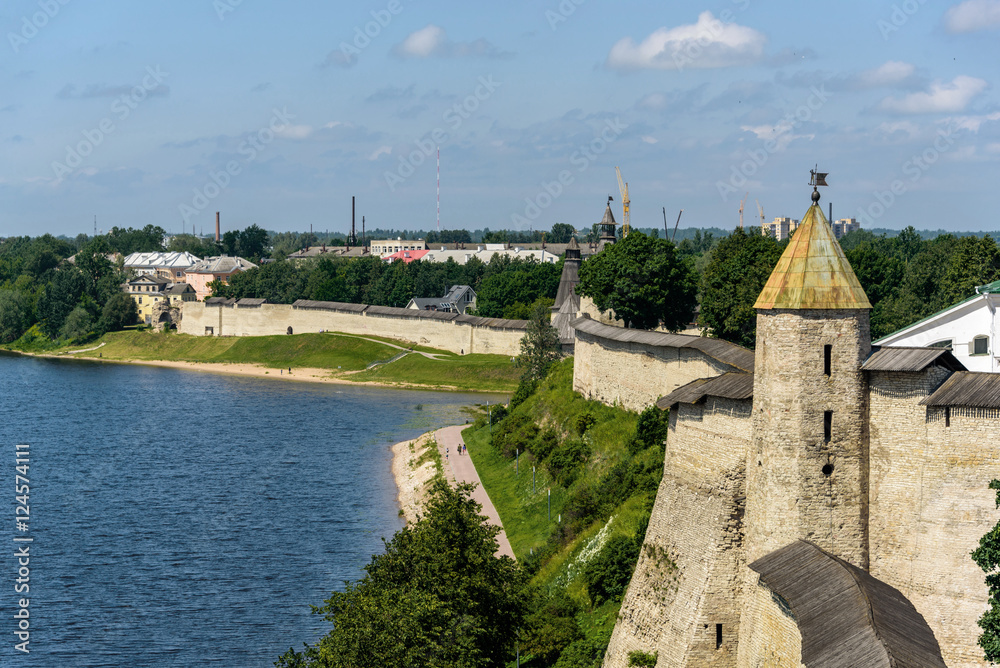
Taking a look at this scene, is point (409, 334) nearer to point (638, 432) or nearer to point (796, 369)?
point (638, 432)

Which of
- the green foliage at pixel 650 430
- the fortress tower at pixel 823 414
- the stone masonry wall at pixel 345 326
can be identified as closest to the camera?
the fortress tower at pixel 823 414

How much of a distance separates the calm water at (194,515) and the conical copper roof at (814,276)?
18769 mm

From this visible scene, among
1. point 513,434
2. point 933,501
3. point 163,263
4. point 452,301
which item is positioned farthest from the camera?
point 163,263

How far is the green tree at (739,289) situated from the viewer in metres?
49.2

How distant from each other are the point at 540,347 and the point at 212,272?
99.8 metres

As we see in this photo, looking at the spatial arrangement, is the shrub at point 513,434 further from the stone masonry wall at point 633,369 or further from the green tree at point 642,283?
→ the green tree at point 642,283

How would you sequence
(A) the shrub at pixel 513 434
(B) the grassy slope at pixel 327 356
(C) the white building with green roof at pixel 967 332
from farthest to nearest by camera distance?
(B) the grassy slope at pixel 327 356
(A) the shrub at pixel 513 434
(C) the white building with green roof at pixel 967 332

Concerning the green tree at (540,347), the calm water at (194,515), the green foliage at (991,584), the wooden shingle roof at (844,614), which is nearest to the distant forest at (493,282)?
the green tree at (540,347)

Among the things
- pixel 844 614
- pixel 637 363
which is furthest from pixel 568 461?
pixel 844 614

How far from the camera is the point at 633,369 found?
1548 inches

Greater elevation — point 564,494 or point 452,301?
point 452,301

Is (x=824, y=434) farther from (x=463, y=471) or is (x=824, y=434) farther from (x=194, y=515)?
(x=194, y=515)

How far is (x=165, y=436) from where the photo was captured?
206 ft

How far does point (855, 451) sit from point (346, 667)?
10.9 metres
